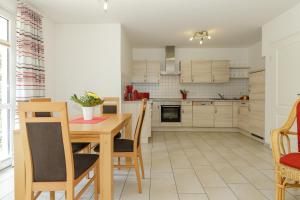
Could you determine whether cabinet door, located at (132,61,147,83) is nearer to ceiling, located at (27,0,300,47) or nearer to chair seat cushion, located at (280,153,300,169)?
ceiling, located at (27,0,300,47)

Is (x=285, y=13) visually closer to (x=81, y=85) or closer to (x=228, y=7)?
(x=228, y=7)

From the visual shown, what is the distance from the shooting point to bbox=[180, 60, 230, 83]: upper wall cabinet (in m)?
6.80

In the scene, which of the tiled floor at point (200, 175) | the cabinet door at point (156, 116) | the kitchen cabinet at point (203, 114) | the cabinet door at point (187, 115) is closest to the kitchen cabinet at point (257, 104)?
the tiled floor at point (200, 175)

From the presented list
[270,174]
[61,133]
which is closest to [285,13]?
[270,174]

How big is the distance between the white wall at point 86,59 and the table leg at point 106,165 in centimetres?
292

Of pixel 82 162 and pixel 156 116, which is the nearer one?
pixel 82 162

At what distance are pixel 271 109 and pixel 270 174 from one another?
1882 mm

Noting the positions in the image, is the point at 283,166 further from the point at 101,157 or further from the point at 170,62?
the point at 170,62

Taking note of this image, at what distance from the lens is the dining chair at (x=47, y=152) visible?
1.61 m

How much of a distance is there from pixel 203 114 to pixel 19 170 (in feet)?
17.8

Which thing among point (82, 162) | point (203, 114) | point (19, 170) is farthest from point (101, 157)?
point (203, 114)

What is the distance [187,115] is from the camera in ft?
22.0

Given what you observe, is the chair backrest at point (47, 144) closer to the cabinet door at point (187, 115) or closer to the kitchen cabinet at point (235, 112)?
the cabinet door at point (187, 115)

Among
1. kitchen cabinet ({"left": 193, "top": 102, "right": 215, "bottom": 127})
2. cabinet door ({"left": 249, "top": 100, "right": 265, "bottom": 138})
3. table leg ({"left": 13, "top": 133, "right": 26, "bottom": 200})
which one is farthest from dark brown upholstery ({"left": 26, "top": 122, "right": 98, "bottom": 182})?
kitchen cabinet ({"left": 193, "top": 102, "right": 215, "bottom": 127})
